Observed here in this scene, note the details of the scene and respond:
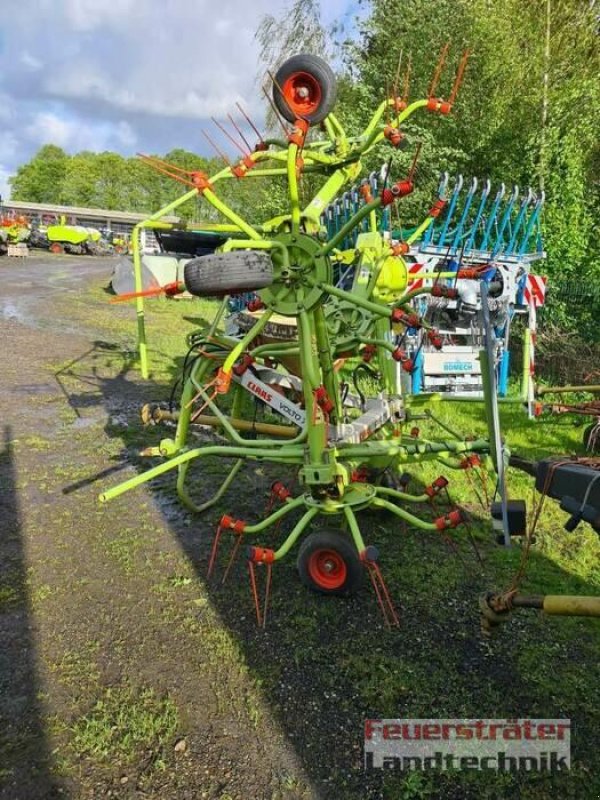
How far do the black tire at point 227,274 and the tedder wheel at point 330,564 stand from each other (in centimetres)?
152

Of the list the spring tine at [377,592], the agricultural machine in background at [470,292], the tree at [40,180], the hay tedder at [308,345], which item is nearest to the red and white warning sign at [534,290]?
the agricultural machine in background at [470,292]

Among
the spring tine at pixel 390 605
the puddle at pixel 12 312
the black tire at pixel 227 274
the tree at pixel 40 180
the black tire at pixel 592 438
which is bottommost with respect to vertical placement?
the spring tine at pixel 390 605

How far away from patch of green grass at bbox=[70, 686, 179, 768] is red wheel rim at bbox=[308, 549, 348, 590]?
111 cm

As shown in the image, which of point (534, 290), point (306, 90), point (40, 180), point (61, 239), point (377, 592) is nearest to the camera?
point (377, 592)

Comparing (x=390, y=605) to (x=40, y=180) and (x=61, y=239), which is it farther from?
(x=40, y=180)

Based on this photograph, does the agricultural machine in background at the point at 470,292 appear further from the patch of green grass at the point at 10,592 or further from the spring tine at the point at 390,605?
the patch of green grass at the point at 10,592

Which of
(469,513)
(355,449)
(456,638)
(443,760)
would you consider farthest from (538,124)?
(443,760)

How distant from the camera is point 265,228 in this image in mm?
3752

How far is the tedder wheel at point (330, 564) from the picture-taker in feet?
11.0

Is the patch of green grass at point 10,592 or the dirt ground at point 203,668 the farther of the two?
the patch of green grass at point 10,592

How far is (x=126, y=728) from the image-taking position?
252 centimetres

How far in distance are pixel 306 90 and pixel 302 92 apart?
27mm

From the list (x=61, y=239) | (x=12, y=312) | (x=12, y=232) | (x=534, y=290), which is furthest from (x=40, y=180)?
(x=534, y=290)

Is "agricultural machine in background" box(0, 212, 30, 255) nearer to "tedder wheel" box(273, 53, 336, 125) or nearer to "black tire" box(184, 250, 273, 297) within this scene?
"tedder wheel" box(273, 53, 336, 125)
